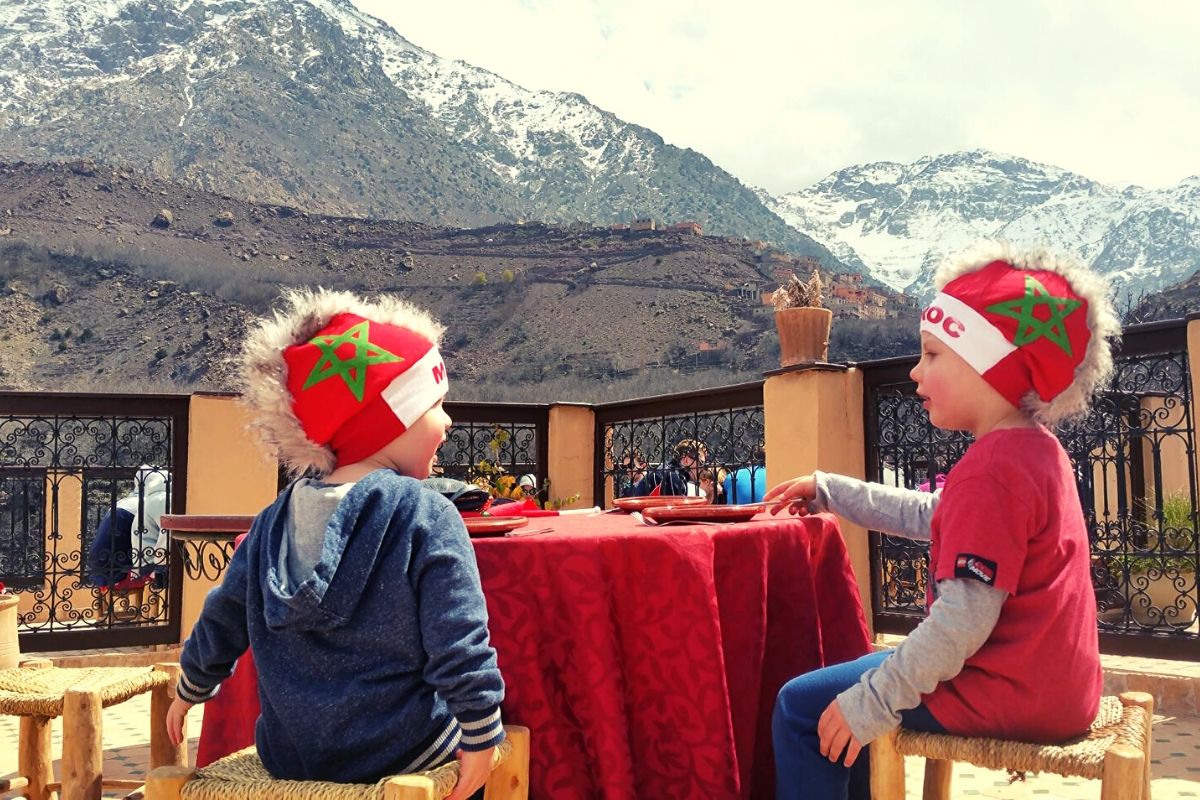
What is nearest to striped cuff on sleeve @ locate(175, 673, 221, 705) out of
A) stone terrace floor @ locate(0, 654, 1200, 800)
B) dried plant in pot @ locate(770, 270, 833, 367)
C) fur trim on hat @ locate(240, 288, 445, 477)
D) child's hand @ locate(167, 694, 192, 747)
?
child's hand @ locate(167, 694, 192, 747)

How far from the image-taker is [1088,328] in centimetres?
149

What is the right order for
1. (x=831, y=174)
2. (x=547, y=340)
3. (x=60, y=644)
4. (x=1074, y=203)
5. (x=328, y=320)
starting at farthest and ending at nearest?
1. (x=831, y=174)
2. (x=1074, y=203)
3. (x=547, y=340)
4. (x=60, y=644)
5. (x=328, y=320)

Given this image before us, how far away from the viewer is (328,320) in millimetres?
1432

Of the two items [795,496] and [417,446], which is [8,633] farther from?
[795,496]

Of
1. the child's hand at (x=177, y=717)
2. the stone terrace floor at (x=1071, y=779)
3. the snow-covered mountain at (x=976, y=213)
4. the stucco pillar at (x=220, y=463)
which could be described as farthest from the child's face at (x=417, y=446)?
the snow-covered mountain at (x=976, y=213)

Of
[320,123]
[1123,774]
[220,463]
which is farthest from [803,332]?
[320,123]

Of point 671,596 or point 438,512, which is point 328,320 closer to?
point 438,512

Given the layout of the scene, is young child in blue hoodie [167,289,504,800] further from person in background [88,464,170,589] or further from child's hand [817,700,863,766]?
person in background [88,464,170,589]

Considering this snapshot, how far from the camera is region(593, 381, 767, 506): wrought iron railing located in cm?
518

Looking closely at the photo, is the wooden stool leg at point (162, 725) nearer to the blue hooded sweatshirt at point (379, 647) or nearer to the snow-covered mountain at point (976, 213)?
the blue hooded sweatshirt at point (379, 647)

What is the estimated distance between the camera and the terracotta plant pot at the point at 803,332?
4941 millimetres

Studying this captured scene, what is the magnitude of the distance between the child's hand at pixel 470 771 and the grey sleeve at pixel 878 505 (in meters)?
1.00

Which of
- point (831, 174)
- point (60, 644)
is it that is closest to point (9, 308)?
point (60, 644)

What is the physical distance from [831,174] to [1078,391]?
20667cm
